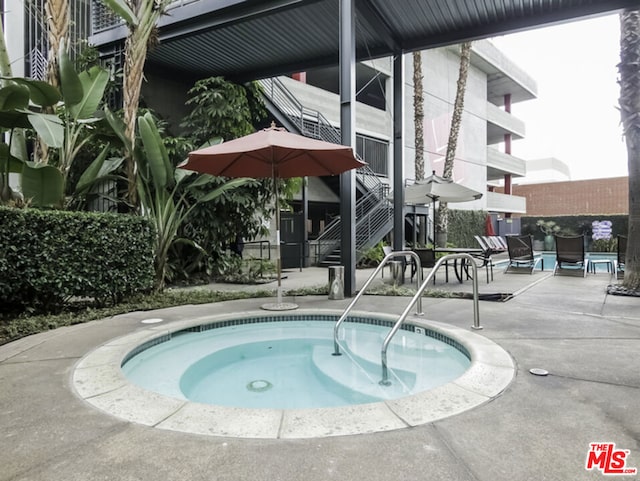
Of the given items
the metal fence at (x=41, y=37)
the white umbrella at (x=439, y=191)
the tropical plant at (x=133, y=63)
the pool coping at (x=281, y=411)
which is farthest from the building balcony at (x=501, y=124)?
the pool coping at (x=281, y=411)

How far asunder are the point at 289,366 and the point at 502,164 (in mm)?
26795

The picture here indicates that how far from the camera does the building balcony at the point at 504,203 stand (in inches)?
1007

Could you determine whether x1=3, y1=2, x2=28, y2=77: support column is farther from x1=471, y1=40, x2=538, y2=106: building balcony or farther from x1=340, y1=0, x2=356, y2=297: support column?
x1=471, y1=40, x2=538, y2=106: building balcony

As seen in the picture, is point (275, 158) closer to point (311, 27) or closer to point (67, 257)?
point (67, 257)

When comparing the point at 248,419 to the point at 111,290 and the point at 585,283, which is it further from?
the point at 585,283

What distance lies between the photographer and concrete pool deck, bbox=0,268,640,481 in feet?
6.15

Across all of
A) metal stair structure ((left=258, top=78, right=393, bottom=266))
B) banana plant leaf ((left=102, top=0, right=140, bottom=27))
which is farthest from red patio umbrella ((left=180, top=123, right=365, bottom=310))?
metal stair structure ((left=258, top=78, right=393, bottom=266))

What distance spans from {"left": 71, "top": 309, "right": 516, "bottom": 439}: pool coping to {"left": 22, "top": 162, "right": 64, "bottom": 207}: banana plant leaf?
293 cm

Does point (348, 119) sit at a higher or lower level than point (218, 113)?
lower

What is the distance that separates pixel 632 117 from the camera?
23.4 ft

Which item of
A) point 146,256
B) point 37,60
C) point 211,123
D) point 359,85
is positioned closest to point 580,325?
point 146,256

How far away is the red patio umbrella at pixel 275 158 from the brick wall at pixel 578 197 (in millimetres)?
25632

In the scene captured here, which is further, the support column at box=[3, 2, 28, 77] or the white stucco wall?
the white stucco wall

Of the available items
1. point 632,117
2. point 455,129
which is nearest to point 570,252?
point 632,117
